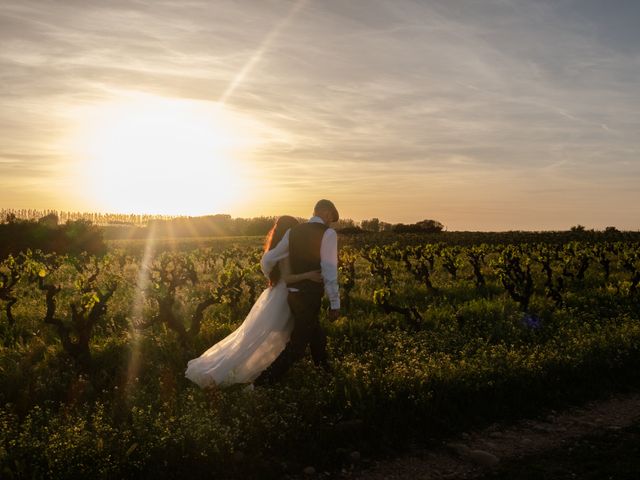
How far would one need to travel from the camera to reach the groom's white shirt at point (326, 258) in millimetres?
8469

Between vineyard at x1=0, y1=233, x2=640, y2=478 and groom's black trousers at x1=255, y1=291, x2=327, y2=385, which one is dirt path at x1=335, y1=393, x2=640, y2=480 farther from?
groom's black trousers at x1=255, y1=291, x2=327, y2=385

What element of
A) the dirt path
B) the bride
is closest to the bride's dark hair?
the bride

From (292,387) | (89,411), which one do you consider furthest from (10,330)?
(292,387)

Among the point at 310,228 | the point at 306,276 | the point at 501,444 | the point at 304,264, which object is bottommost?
the point at 501,444

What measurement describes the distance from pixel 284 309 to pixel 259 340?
2.00 feet

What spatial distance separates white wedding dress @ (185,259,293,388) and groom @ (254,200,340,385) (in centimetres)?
19

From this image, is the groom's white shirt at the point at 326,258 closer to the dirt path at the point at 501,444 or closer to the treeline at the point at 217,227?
the dirt path at the point at 501,444

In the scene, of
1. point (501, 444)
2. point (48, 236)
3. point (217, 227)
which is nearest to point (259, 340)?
point (501, 444)

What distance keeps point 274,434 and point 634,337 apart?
8792 mm

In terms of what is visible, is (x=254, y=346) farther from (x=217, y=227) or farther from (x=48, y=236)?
(x=217, y=227)

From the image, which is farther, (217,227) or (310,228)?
(217,227)

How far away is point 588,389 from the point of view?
969 centimetres

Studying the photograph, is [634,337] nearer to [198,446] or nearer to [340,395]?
[340,395]

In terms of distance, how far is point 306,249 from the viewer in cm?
871
